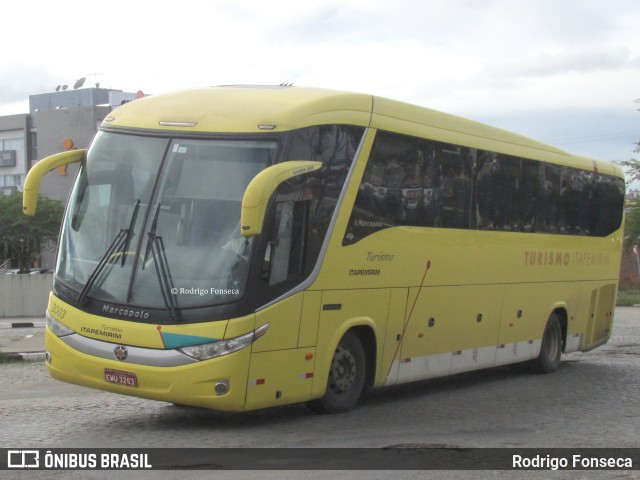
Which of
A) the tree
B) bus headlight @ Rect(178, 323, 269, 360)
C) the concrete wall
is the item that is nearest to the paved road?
bus headlight @ Rect(178, 323, 269, 360)

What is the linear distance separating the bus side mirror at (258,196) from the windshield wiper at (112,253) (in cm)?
135

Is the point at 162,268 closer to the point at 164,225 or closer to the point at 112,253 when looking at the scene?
the point at 164,225

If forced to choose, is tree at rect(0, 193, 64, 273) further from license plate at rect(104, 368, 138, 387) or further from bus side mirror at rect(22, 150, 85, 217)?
license plate at rect(104, 368, 138, 387)

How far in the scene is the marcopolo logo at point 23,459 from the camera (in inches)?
315

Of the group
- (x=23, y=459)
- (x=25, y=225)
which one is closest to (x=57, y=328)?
(x=23, y=459)

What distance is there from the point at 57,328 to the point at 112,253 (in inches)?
41.9

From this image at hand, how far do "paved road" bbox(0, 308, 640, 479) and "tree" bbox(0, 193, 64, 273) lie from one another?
4459cm

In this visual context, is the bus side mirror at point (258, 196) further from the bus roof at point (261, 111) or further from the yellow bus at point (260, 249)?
the bus roof at point (261, 111)

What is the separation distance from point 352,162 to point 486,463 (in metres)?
4.01

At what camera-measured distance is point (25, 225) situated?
190ft

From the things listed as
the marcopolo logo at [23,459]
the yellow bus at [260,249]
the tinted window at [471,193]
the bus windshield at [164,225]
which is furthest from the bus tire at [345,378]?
the marcopolo logo at [23,459]

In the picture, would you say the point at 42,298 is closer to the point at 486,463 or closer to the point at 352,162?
the point at 352,162

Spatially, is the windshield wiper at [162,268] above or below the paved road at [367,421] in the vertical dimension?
above

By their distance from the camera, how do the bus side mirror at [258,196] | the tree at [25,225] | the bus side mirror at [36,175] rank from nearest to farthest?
the bus side mirror at [258,196] → the bus side mirror at [36,175] → the tree at [25,225]
